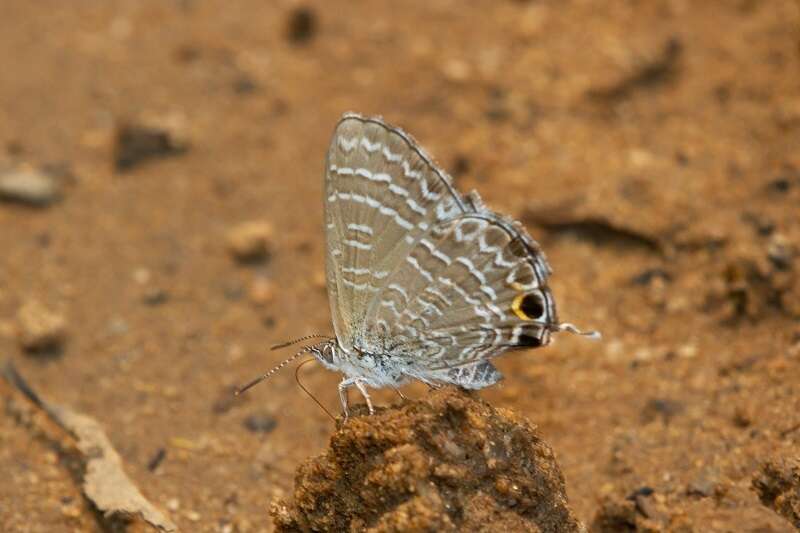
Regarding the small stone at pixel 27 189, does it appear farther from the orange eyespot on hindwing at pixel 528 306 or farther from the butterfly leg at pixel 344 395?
the orange eyespot on hindwing at pixel 528 306

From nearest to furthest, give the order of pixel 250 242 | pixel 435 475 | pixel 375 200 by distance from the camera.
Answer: pixel 435 475 < pixel 375 200 < pixel 250 242

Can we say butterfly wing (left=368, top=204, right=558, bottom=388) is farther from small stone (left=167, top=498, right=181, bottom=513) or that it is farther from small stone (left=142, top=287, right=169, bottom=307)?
small stone (left=142, top=287, right=169, bottom=307)

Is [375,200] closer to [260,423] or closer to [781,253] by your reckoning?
[260,423]

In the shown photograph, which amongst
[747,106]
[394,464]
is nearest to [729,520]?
[394,464]

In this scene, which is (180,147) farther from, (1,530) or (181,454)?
(1,530)

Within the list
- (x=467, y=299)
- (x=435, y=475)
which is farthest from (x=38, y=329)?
(x=435, y=475)

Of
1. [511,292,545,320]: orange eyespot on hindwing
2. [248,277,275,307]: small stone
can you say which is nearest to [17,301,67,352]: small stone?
[248,277,275,307]: small stone
